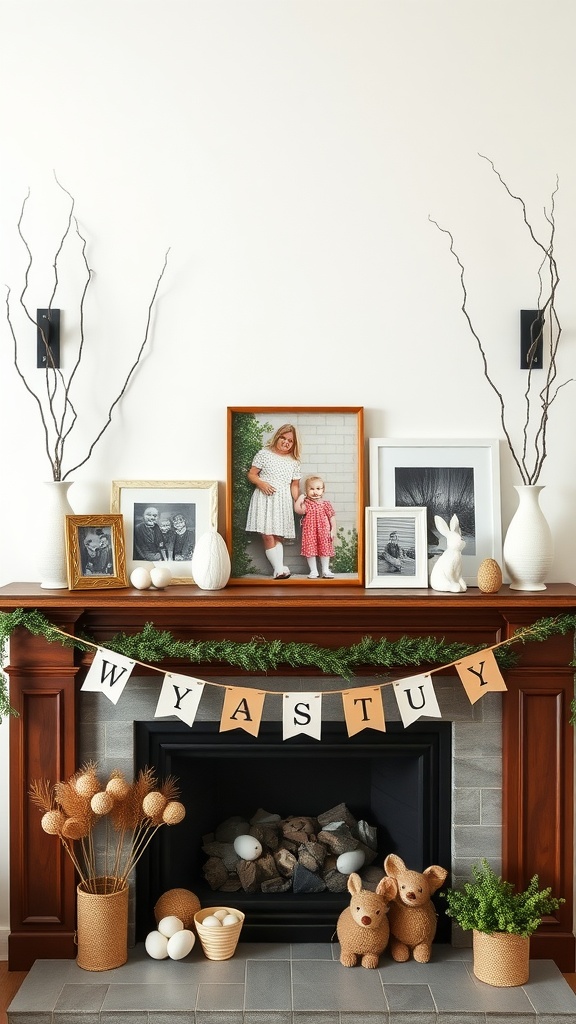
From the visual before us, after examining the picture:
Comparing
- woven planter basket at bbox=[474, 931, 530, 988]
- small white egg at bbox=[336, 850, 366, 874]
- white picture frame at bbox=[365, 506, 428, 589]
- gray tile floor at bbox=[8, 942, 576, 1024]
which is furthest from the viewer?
small white egg at bbox=[336, 850, 366, 874]

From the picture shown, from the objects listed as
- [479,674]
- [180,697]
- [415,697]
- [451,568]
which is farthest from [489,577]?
[180,697]

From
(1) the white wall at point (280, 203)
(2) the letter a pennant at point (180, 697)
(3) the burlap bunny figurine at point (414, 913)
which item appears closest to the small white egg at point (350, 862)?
(3) the burlap bunny figurine at point (414, 913)

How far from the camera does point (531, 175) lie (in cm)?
259

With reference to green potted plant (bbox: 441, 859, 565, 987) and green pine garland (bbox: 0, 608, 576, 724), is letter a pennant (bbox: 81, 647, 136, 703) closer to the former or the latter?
green pine garland (bbox: 0, 608, 576, 724)

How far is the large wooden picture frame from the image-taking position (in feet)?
8.39

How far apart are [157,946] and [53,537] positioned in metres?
1.19

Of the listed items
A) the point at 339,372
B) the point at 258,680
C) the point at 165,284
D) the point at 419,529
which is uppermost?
the point at 165,284

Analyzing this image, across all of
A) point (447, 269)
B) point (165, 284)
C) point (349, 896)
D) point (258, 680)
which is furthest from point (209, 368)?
point (349, 896)

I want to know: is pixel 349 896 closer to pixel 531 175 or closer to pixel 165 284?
pixel 165 284

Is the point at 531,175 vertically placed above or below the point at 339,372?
above

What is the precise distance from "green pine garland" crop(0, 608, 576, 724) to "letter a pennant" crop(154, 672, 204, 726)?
66 mm

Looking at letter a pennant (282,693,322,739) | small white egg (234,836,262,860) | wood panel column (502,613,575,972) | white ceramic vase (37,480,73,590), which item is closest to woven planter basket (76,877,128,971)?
small white egg (234,836,262,860)

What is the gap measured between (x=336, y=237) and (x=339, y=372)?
409 millimetres

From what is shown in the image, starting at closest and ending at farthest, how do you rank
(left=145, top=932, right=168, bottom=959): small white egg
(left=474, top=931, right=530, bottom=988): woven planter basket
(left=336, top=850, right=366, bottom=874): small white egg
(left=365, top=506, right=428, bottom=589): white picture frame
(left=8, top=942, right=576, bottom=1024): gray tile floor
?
(left=8, top=942, right=576, bottom=1024): gray tile floor, (left=474, top=931, right=530, bottom=988): woven planter basket, (left=145, top=932, right=168, bottom=959): small white egg, (left=365, top=506, right=428, bottom=589): white picture frame, (left=336, top=850, right=366, bottom=874): small white egg
